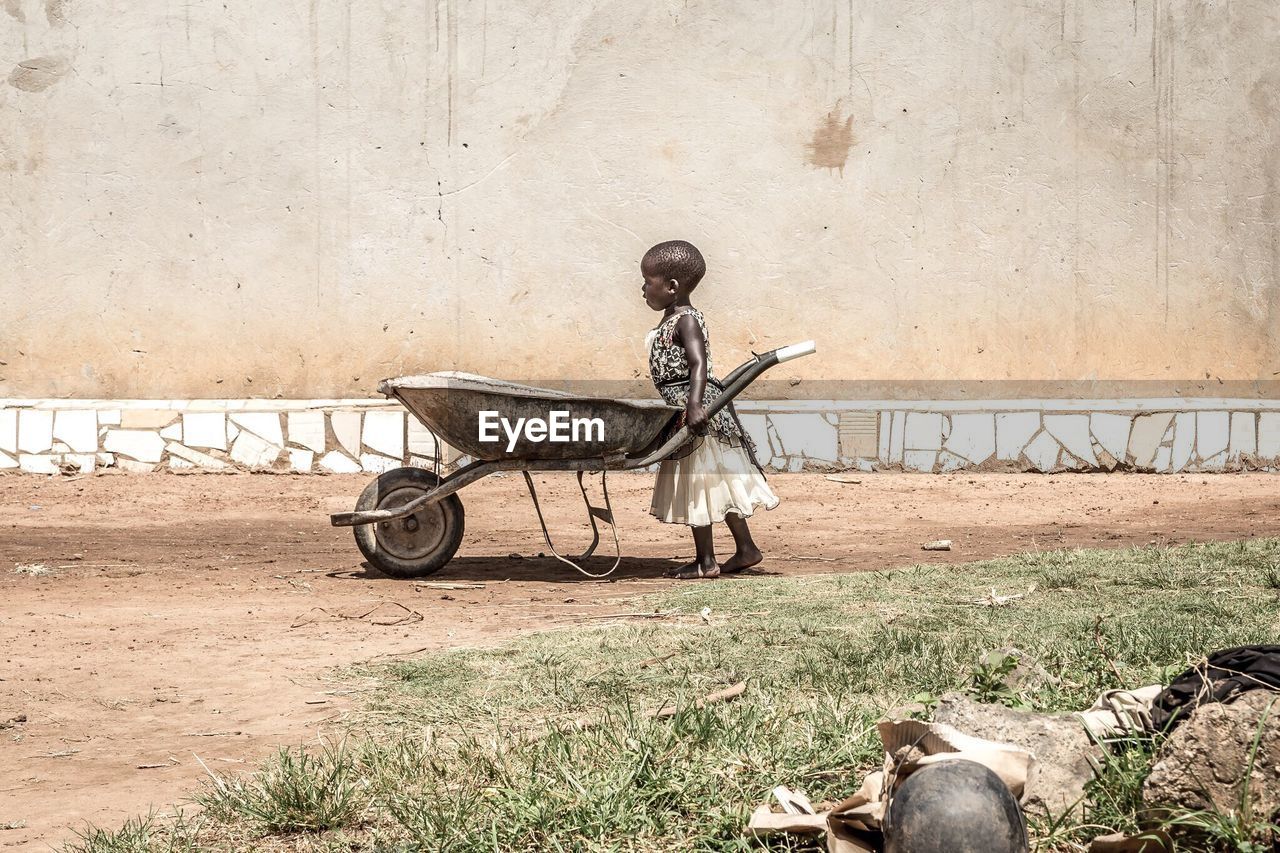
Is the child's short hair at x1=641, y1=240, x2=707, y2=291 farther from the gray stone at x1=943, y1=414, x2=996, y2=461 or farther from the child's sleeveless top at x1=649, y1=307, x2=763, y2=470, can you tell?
the gray stone at x1=943, y1=414, x2=996, y2=461

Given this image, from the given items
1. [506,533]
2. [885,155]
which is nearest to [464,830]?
[506,533]

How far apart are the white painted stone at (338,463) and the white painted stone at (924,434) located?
4.18m

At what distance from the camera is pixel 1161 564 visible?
16.3 feet

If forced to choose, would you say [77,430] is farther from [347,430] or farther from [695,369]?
[695,369]

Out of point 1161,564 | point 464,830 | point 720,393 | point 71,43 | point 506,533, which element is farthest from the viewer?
point 71,43

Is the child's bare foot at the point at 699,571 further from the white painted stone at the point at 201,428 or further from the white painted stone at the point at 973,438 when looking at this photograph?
the white painted stone at the point at 201,428

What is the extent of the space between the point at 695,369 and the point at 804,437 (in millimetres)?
4013

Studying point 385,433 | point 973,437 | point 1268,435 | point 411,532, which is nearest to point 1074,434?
point 973,437

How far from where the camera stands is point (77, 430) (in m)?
9.30

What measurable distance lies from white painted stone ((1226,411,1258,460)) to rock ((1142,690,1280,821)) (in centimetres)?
832

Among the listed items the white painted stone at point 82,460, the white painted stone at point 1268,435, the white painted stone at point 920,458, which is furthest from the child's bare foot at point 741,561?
the white painted stone at point 1268,435

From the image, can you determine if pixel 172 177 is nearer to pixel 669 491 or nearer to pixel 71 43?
pixel 71 43

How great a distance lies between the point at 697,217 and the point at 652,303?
4003 mm

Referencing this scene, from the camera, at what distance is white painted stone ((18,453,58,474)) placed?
9.28 meters
